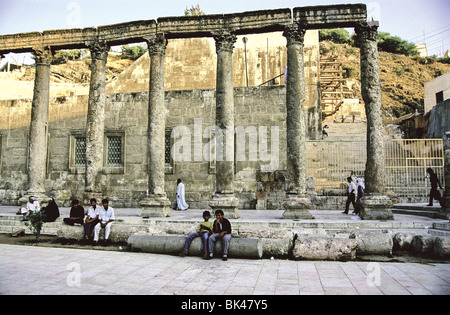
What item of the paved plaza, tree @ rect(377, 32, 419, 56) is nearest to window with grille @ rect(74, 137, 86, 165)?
the paved plaza

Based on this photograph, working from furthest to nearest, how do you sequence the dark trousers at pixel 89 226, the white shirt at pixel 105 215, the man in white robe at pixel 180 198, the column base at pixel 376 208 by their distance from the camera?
the man in white robe at pixel 180 198
the column base at pixel 376 208
the white shirt at pixel 105 215
the dark trousers at pixel 89 226

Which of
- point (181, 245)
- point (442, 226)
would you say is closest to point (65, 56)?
point (181, 245)

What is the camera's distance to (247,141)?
55.1ft

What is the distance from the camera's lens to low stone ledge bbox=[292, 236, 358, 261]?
7.84 meters

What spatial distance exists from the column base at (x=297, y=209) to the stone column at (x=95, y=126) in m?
7.28

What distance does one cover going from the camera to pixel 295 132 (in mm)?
12258

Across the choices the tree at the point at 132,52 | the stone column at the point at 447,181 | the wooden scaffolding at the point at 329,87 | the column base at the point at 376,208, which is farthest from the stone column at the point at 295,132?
the tree at the point at 132,52

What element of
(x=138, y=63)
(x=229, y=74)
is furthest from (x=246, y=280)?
(x=138, y=63)

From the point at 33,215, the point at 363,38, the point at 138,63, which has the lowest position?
the point at 33,215

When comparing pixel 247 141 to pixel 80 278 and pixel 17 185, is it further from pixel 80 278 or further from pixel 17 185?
pixel 17 185

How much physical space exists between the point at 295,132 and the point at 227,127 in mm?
2371

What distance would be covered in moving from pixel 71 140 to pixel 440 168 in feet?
59.4

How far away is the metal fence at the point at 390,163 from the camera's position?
648 inches

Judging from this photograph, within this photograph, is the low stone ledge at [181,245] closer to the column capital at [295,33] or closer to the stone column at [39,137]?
the stone column at [39,137]
